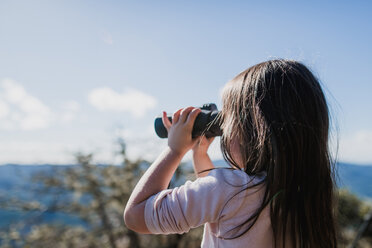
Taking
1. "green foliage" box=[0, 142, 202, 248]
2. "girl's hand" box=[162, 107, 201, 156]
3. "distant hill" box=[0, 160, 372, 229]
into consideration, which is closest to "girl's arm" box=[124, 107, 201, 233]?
"girl's hand" box=[162, 107, 201, 156]

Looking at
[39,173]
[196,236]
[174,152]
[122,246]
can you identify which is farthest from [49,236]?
[174,152]

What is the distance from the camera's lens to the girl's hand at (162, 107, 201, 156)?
1.99 feet

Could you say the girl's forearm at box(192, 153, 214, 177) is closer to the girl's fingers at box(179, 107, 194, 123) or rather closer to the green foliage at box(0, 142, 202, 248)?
the girl's fingers at box(179, 107, 194, 123)

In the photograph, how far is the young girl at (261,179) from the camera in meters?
Result: 0.51

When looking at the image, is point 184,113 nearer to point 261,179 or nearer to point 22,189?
point 261,179

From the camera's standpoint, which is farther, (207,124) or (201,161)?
(201,161)

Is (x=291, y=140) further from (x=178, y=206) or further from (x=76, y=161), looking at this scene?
(x=76, y=161)

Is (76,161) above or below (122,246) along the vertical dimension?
above

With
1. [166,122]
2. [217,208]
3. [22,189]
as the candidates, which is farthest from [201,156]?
[22,189]

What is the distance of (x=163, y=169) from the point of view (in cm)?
57

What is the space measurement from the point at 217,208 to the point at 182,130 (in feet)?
0.58

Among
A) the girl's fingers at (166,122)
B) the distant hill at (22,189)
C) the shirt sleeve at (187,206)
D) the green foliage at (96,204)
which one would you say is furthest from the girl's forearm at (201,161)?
the green foliage at (96,204)

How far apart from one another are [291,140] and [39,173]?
423cm

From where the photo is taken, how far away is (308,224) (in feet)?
1.82
